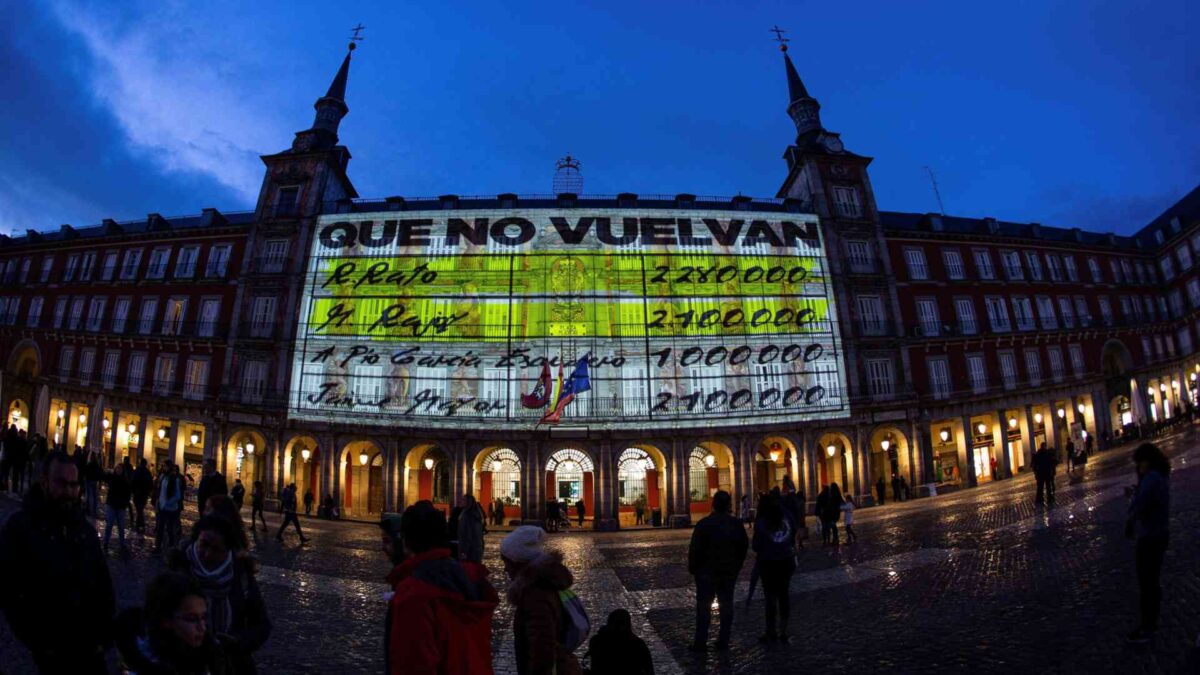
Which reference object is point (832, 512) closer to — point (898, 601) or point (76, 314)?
point (898, 601)

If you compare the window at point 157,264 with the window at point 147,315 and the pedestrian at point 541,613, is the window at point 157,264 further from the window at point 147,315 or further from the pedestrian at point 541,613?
the pedestrian at point 541,613

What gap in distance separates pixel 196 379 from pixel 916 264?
37119 mm

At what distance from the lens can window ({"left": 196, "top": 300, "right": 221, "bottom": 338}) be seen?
2872cm

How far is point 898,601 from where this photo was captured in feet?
25.0

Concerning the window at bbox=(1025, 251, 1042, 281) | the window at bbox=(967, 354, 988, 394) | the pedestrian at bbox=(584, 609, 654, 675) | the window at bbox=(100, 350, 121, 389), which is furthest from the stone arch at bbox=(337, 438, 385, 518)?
the window at bbox=(1025, 251, 1042, 281)

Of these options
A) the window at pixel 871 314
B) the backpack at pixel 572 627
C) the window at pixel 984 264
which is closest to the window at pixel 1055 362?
the window at pixel 984 264

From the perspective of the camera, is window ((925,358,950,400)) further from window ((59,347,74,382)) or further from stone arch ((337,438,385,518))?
window ((59,347,74,382))

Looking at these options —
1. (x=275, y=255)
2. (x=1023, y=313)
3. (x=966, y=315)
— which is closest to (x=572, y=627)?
(x=275, y=255)

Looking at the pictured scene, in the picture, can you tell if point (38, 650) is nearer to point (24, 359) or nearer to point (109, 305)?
point (109, 305)

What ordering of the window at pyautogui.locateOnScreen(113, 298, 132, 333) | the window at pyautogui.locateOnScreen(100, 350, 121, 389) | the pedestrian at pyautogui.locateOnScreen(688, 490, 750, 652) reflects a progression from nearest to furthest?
the pedestrian at pyautogui.locateOnScreen(688, 490, 750, 652)
the window at pyautogui.locateOnScreen(100, 350, 121, 389)
the window at pyautogui.locateOnScreen(113, 298, 132, 333)

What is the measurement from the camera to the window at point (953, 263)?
31266 mm

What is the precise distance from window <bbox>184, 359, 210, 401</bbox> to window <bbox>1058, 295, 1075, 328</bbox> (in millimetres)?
45678

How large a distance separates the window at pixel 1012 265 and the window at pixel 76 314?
168ft

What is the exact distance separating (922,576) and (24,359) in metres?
45.9
